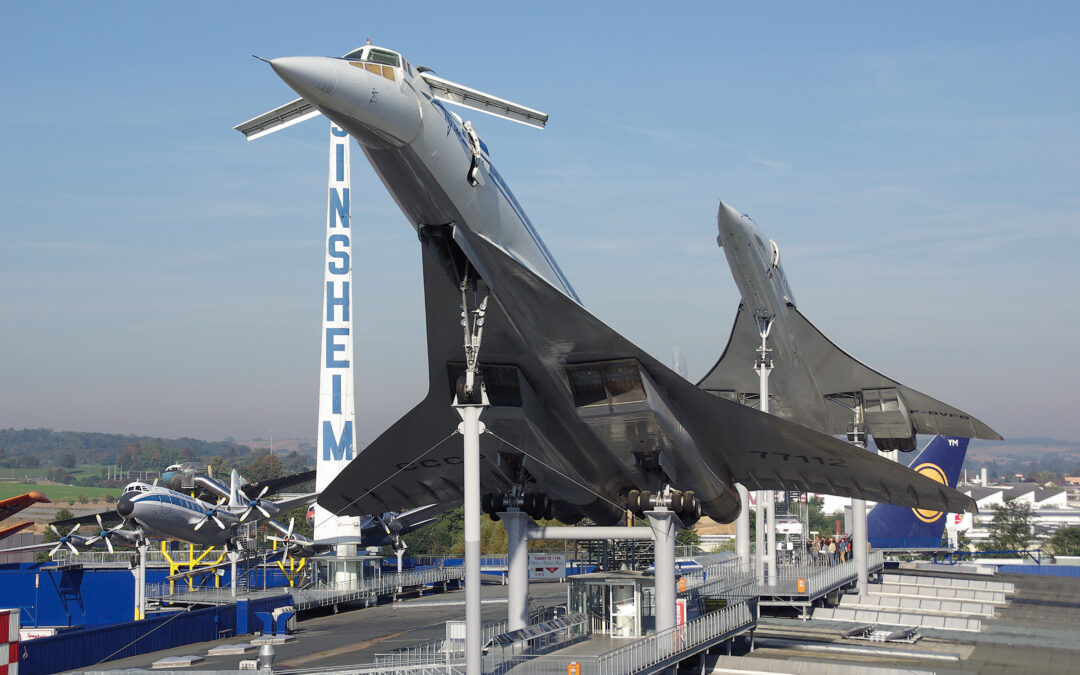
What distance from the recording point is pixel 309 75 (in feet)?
45.4

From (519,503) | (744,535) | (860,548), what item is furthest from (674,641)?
(860,548)

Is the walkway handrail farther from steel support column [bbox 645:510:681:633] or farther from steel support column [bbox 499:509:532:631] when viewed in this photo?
steel support column [bbox 499:509:532:631]

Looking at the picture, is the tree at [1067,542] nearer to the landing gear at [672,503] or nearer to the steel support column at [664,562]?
the steel support column at [664,562]

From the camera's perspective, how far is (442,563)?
195ft

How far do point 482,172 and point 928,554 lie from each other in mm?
52668

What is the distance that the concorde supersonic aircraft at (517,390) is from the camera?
1645cm

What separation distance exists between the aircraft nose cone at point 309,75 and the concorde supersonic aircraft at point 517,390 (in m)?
0.02

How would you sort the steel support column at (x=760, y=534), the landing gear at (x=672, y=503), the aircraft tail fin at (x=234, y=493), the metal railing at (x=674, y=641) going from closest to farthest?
the metal railing at (x=674, y=641)
the landing gear at (x=672, y=503)
the steel support column at (x=760, y=534)
the aircraft tail fin at (x=234, y=493)

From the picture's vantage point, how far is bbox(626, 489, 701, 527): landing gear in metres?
24.5

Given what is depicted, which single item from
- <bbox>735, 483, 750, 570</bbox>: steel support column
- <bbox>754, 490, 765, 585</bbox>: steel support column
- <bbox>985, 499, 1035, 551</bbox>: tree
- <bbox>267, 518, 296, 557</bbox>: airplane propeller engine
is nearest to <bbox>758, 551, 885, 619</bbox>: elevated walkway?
<bbox>754, 490, 765, 585</bbox>: steel support column

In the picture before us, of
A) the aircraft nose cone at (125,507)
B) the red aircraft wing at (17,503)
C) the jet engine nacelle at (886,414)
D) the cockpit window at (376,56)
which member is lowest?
the aircraft nose cone at (125,507)

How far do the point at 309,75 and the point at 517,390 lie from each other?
10.4 m

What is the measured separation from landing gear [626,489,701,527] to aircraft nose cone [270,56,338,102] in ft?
45.0

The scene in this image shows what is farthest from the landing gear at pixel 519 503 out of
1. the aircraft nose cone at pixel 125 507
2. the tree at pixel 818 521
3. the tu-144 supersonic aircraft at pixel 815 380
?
the tree at pixel 818 521
